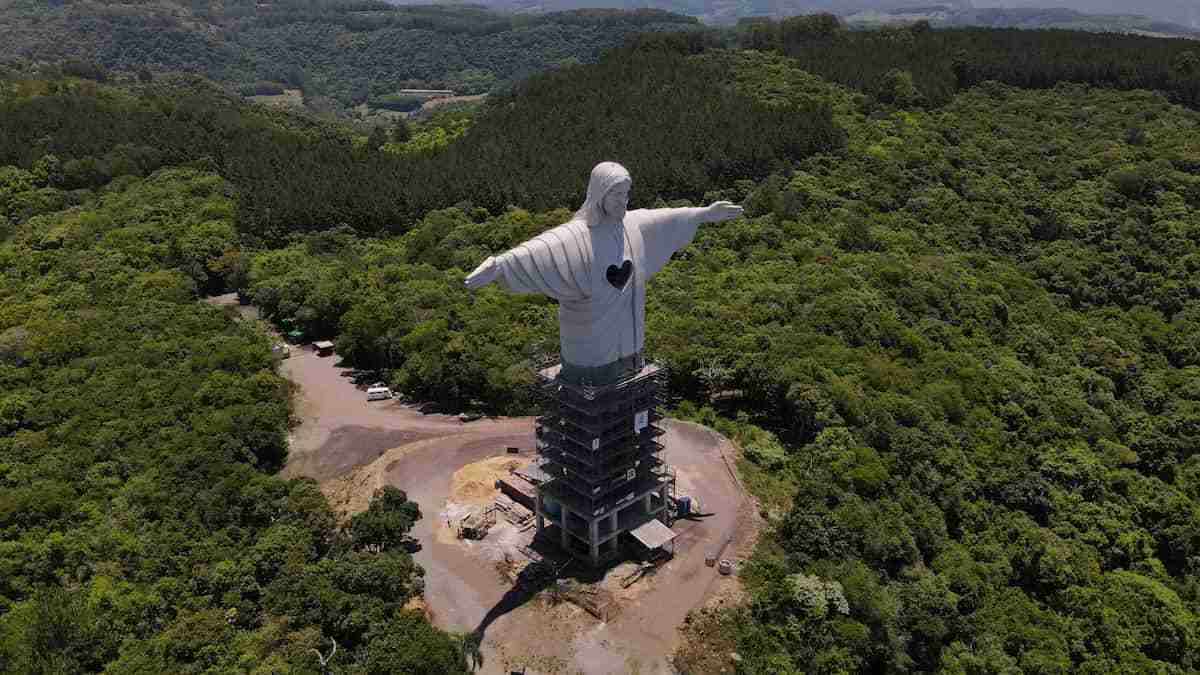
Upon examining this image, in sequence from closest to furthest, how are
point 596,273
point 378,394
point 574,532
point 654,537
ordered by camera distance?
point 596,273 < point 654,537 < point 574,532 < point 378,394

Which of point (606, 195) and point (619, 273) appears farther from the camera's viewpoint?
point (619, 273)

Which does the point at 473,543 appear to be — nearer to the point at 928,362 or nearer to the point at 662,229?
the point at 662,229

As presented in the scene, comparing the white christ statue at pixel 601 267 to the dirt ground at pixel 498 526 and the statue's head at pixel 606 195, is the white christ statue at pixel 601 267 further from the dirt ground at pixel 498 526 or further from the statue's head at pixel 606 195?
the dirt ground at pixel 498 526

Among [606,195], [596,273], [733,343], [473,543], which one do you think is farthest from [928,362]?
[473,543]

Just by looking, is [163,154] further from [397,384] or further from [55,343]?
[397,384]

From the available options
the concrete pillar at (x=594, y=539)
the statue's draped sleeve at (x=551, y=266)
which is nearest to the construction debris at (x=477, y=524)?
the concrete pillar at (x=594, y=539)

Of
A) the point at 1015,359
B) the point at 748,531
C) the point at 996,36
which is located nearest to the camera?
the point at 748,531

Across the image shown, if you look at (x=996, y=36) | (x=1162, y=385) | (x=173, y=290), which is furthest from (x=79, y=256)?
(x=996, y=36)
